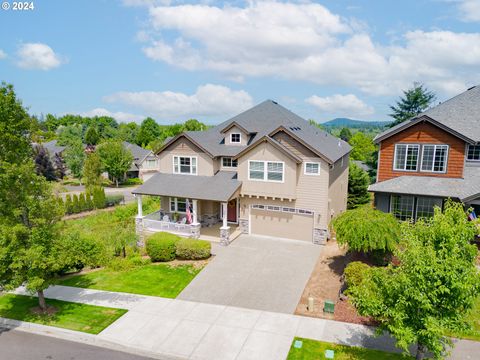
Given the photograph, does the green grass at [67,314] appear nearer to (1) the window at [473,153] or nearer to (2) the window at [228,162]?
(2) the window at [228,162]

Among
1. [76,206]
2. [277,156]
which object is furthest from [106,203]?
[277,156]

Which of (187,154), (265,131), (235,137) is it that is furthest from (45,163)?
(265,131)

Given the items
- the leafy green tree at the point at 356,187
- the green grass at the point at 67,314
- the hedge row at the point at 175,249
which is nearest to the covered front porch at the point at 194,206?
the hedge row at the point at 175,249

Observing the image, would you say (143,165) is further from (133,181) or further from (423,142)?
(423,142)

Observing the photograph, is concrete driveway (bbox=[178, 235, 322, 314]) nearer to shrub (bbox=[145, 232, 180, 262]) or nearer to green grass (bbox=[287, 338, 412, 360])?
shrub (bbox=[145, 232, 180, 262])

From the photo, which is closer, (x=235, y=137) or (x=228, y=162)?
(x=228, y=162)

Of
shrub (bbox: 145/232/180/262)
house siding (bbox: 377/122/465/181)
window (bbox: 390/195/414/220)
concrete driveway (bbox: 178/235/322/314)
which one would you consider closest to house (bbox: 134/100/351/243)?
concrete driveway (bbox: 178/235/322/314)
